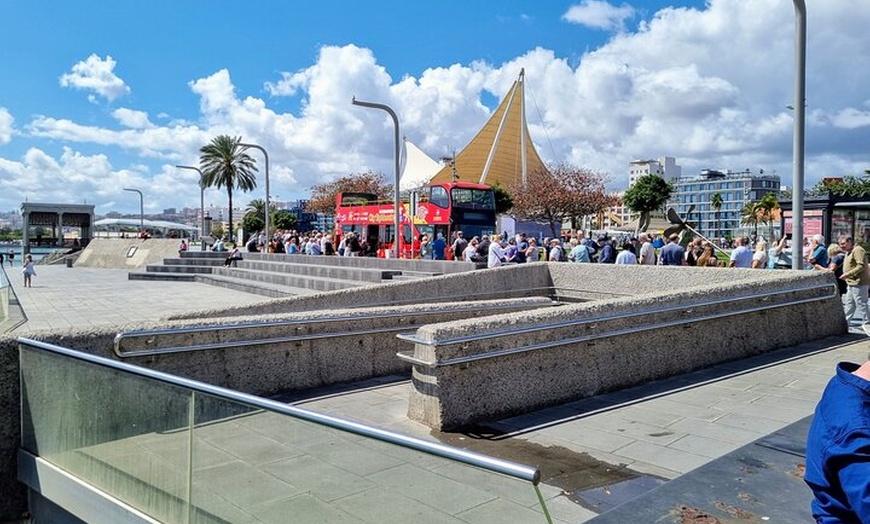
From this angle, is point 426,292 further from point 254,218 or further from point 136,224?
point 136,224

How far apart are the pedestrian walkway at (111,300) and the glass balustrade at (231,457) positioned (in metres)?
6.72

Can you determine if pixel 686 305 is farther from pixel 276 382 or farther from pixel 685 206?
pixel 685 206

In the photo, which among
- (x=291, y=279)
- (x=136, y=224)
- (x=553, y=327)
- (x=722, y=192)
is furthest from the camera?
(x=722, y=192)

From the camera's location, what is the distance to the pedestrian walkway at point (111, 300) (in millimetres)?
13969

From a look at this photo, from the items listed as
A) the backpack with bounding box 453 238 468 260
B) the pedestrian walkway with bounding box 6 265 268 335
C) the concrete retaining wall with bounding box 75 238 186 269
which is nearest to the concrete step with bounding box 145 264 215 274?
the pedestrian walkway with bounding box 6 265 268 335

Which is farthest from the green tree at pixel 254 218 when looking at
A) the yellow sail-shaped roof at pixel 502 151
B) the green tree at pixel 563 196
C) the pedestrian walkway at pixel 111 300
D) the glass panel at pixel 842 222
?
the glass panel at pixel 842 222

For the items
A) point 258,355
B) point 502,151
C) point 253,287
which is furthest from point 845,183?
point 258,355

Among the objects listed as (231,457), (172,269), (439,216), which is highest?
(439,216)

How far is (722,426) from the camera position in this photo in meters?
5.91

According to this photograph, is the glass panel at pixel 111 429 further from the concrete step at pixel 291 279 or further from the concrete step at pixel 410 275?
the concrete step at pixel 410 275

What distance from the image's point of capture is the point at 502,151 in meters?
90.4

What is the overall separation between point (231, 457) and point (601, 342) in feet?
15.6

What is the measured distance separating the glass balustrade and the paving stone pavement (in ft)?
1.06

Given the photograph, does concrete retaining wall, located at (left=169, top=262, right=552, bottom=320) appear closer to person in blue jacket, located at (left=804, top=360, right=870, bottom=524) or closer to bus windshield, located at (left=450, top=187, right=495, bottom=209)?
person in blue jacket, located at (left=804, top=360, right=870, bottom=524)
